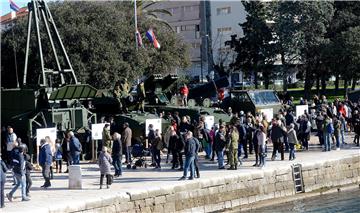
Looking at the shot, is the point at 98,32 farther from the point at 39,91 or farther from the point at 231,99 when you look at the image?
the point at 39,91

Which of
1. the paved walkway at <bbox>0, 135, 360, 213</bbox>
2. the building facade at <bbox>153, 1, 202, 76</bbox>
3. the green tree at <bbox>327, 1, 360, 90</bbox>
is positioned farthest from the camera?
the building facade at <bbox>153, 1, 202, 76</bbox>

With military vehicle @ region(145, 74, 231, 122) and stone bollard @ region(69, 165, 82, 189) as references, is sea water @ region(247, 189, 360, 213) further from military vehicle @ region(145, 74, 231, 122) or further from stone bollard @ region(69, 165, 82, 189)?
military vehicle @ region(145, 74, 231, 122)

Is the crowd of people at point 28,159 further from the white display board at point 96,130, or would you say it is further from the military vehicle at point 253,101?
the military vehicle at point 253,101

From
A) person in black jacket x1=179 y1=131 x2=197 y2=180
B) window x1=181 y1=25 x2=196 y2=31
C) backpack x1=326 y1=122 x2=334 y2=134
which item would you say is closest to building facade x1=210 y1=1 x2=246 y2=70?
window x1=181 y1=25 x2=196 y2=31

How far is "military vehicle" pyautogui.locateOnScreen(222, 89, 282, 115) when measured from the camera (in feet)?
109

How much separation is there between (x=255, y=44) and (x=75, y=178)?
40.2 m

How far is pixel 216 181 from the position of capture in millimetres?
20047

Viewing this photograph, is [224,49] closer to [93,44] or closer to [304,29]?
[304,29]

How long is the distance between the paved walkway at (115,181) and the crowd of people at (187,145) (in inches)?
14.4

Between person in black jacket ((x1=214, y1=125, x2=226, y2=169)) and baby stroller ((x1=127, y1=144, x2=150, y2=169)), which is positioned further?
baby stroller ((x1=127, y1=144, x2=150, y2=169))

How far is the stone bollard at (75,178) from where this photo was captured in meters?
19.1

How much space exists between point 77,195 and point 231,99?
58.3ft

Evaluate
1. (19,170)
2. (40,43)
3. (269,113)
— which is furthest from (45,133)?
(269,113)

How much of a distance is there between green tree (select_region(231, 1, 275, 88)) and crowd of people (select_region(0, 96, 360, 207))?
89.8 feet
